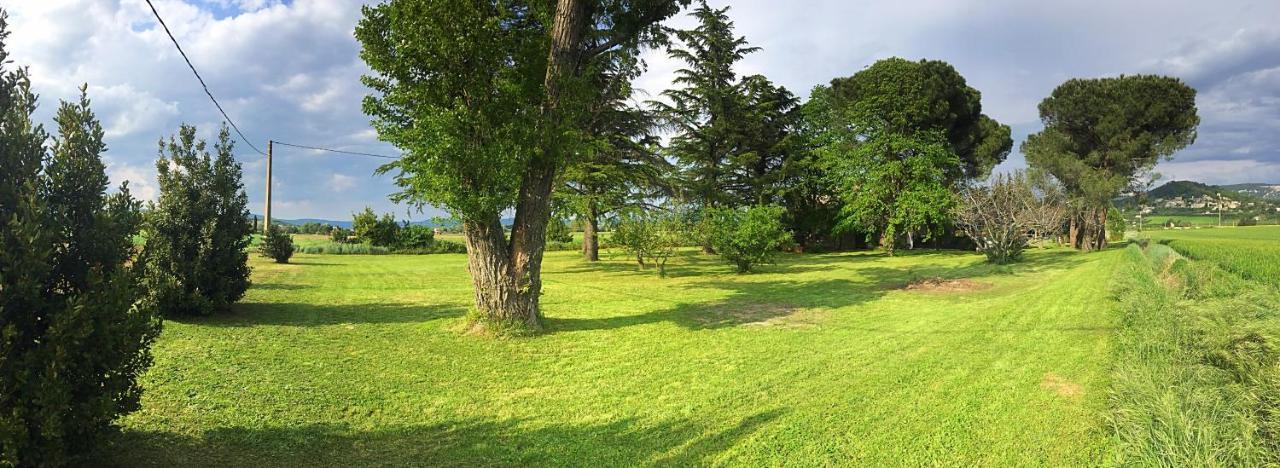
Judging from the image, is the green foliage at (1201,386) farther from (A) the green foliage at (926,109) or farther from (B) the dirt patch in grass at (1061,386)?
(A) the green foliage at (926,109)

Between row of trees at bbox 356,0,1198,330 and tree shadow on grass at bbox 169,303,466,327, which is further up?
row of trees at bbox 356,0,1198,330

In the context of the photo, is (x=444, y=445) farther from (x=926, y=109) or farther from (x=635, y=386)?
(x=926, y=109)

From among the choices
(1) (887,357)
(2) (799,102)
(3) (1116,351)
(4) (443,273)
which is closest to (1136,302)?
(3) (1116,351)

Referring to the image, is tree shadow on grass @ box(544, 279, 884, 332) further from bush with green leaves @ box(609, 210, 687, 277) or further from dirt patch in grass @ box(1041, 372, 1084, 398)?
dirt patch in grass @ box(1041, 372, 1084, 398)

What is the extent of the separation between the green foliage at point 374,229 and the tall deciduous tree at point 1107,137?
117ft

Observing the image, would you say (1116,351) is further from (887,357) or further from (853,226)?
(853,226)

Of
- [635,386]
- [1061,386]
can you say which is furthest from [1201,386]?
[635,386]

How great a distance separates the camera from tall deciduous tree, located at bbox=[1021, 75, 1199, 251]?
2825 cm

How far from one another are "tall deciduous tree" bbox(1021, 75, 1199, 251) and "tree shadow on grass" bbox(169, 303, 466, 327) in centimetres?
3323

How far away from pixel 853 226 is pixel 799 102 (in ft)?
26.1

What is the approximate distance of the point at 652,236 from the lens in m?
17.2

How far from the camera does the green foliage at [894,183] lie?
26.8m

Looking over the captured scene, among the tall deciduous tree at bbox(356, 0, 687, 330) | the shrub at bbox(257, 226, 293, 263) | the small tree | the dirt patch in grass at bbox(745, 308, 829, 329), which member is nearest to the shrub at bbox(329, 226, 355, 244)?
the shrub at bbox(257, 226, 293, 263)

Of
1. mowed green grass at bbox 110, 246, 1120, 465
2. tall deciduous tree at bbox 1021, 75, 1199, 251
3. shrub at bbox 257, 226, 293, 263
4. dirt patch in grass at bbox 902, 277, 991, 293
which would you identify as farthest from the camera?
tall deciduous tree at bbox 1021, 75, 1199, 251
